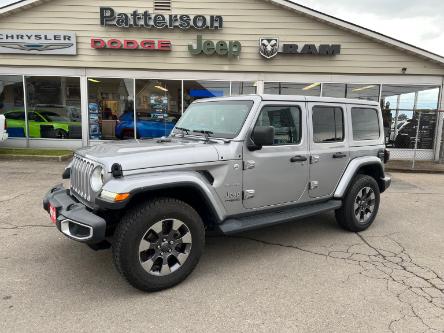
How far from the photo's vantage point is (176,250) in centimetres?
336

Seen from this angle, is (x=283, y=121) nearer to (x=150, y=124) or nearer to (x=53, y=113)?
(x=150, y=124)

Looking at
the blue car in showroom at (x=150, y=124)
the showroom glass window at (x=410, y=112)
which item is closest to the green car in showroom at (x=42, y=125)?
the blue car in showroom at (x=150, y=124)

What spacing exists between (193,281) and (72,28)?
1171 centimetres

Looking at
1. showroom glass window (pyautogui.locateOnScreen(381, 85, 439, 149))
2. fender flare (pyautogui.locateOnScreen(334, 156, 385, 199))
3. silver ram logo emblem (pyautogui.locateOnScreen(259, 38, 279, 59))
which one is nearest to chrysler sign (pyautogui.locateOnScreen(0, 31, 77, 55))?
silver ram logo emblem (pyautogui.locateOnScreen(259, 38, 279, 59))

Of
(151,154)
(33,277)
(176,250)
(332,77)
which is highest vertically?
(332,77)

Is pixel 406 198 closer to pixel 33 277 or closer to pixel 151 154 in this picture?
pixel 151 154

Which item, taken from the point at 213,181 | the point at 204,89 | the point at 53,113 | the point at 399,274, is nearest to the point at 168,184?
the point at 213,181

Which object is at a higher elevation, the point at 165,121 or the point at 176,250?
the point at 165,121

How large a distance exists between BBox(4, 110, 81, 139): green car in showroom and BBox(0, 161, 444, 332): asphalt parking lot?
330 inches

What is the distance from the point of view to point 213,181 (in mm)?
3518

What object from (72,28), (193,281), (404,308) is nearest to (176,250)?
(193,281)

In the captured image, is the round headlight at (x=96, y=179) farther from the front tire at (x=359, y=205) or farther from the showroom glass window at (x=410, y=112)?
the showroom glass window at (x=410, y=112)

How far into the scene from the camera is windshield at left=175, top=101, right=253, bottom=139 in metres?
3.84

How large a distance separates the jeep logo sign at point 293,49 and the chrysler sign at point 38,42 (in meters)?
6.70
